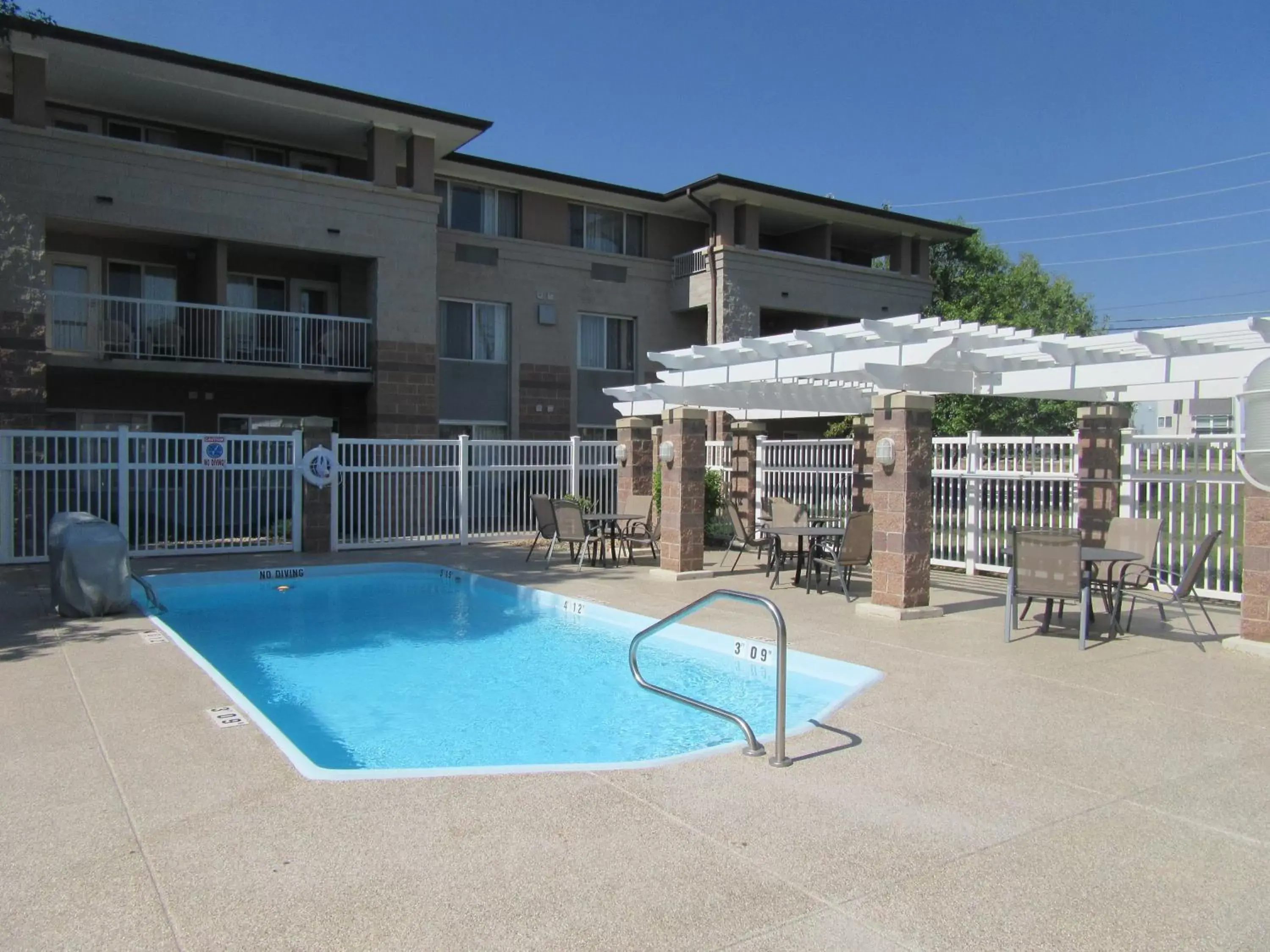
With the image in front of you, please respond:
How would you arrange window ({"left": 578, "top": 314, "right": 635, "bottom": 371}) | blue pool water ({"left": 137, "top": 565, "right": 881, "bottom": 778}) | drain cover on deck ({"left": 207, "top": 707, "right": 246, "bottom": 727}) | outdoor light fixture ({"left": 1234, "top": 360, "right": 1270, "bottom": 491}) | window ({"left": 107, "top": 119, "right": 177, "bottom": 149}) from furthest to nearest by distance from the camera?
1. window ({"left": 578, "top": 314, "right": 635, "bottom": 371})
2. window ({"left": 107, "top": 119, "right": 177, "bottom": 149})
3. blue pool water ({"left": 137, "top": 565, "right": 881, "bottom": 778})
4. outdoor light fixture ({"left": 1234, "top": 360, "right": 1270, "bottom": 491})
5. drain cover on deck ({"left": 207, "top": 707, "right": 246, "bottom": 727})

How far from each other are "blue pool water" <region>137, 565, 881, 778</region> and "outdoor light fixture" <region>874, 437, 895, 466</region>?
2432 millimetres

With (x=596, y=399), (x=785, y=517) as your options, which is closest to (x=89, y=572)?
(x=785, y=517)

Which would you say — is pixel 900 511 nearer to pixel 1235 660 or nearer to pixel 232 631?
pixel 1235 660

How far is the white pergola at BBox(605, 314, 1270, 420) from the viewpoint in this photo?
829 centimetres

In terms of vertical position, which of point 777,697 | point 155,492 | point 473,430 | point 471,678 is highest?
point 473,430

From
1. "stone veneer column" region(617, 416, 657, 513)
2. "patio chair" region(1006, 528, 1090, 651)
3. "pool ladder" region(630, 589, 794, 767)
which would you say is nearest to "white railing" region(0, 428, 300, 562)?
"stone veneer column" region(617, 416, 657, 513)

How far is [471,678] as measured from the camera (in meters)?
8.03

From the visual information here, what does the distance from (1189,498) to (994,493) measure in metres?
2.46

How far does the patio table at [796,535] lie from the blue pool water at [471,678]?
2588 millimetres

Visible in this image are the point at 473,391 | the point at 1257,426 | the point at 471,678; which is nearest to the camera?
the point at 1257,426

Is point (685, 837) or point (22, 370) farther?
point (22, 370)

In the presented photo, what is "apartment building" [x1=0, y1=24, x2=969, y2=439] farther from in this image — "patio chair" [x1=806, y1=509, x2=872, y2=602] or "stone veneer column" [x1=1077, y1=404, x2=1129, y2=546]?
"stone veneer column" [x1=1077, y1=404, x2=1129, y2=546]

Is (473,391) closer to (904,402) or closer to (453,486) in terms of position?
(453,486)

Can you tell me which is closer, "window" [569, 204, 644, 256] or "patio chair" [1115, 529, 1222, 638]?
"patio chair" [1115, 529, 1222, 638]
